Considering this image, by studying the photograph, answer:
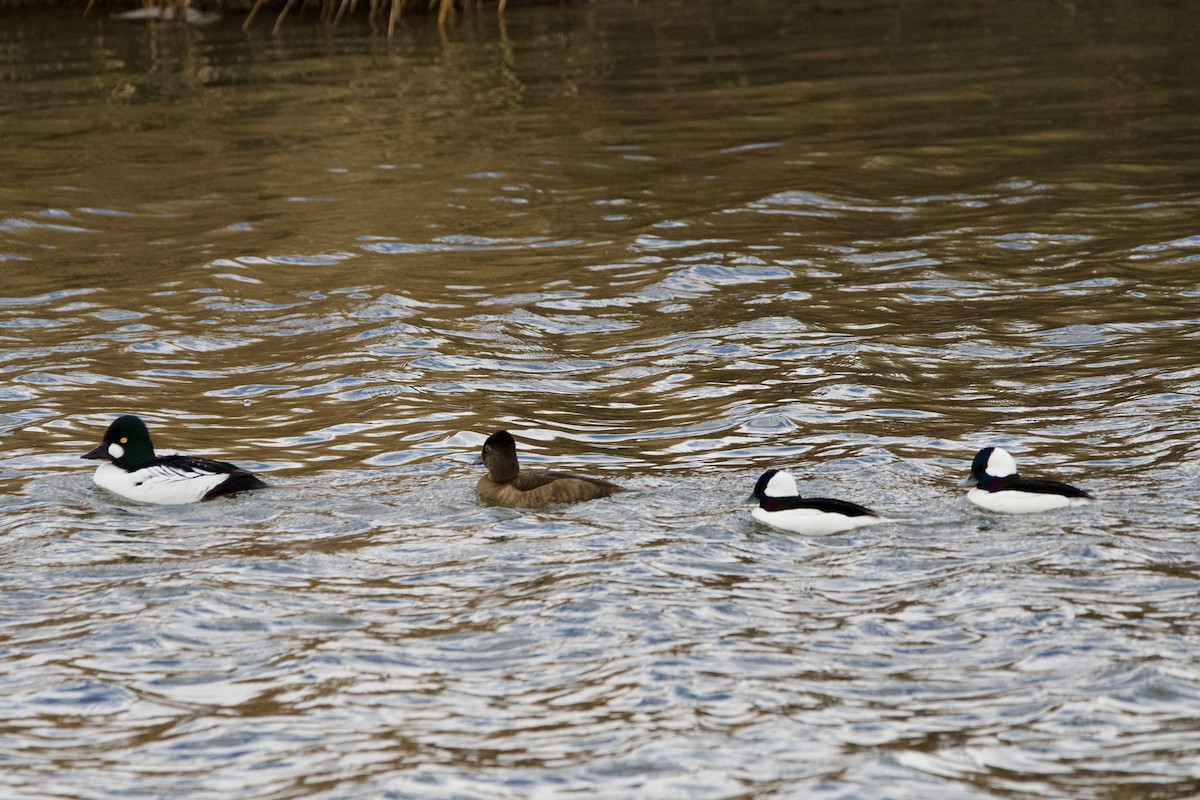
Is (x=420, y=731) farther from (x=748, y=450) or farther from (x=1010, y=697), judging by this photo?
(x=748, y=450)

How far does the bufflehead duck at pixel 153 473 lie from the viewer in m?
9.50

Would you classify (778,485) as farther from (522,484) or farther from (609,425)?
(609,425)

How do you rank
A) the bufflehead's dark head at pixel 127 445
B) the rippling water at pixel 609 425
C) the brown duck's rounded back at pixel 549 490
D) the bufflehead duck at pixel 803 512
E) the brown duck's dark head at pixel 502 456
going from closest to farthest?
the rippling water at pixel 609 425
the bufflehead duck at pixel 803 512
the brown duck's rounded back at pixel 549 490
the brown duck's dark head at pixel 502 456
the bufflehead's dark head at pixel 127 445

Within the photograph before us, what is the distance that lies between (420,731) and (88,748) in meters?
1.40

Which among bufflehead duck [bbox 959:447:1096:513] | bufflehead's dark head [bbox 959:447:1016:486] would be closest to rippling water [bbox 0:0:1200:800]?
bufflehead duck [bbox 959:447:1096:513]

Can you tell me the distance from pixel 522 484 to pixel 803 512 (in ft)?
5.91

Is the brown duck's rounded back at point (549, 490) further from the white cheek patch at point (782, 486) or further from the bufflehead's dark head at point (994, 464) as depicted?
the bufflehead's dark head at point (994, 464)

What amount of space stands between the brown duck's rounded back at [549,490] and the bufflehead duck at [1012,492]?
7.12 ft

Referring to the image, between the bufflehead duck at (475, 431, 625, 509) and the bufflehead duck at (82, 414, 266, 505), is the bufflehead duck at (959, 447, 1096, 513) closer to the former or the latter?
the bufflehead duck at (475, 431, 625, 509)

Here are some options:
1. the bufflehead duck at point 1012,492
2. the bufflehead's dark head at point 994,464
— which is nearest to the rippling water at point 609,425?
the bufflehead duck at point 1012,492

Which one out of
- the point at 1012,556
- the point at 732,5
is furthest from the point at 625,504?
the point at 732,5

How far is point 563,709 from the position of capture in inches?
263

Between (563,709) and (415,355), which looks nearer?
(563,709)

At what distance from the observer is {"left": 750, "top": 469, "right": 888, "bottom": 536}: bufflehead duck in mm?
8492
